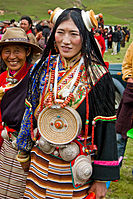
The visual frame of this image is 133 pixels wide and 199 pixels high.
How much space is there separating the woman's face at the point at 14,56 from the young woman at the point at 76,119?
76cm

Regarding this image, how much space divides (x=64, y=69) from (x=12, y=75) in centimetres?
89

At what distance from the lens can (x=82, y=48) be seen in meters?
2.21

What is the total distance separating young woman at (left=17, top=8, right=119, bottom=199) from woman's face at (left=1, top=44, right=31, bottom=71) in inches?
29.8

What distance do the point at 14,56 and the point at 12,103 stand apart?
0.45 m

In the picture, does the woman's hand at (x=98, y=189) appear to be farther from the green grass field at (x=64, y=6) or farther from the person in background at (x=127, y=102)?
the green grass field at (x=64, y=6)

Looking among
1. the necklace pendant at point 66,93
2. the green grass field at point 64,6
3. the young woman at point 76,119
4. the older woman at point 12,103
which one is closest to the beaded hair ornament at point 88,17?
the young woman at point 76,119

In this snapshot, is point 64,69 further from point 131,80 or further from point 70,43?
point 131,80

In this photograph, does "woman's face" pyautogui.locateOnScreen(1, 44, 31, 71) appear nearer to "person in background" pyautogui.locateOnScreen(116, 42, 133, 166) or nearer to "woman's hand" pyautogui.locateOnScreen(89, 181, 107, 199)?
"woman's hand" pyautogui.locateOnScreen(89, 181, 107, 199)

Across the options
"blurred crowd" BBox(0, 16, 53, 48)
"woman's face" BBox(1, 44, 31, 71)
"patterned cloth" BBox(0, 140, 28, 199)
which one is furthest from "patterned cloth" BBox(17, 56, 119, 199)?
"blurred crowd" BBox(0, 16, 53, 48)

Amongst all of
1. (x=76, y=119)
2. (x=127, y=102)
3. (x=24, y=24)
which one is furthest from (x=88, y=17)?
(x=24, y=24)

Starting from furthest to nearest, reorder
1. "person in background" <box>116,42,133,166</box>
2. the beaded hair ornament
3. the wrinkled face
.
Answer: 1. the wrinkled face
2. "person in background" <box>116,42,133,166</box>
3. the beaded hair ornament

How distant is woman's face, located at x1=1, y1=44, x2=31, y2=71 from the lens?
9.64 feet

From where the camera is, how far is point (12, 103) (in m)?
2.86

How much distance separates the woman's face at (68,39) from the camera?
2145 millimetres
